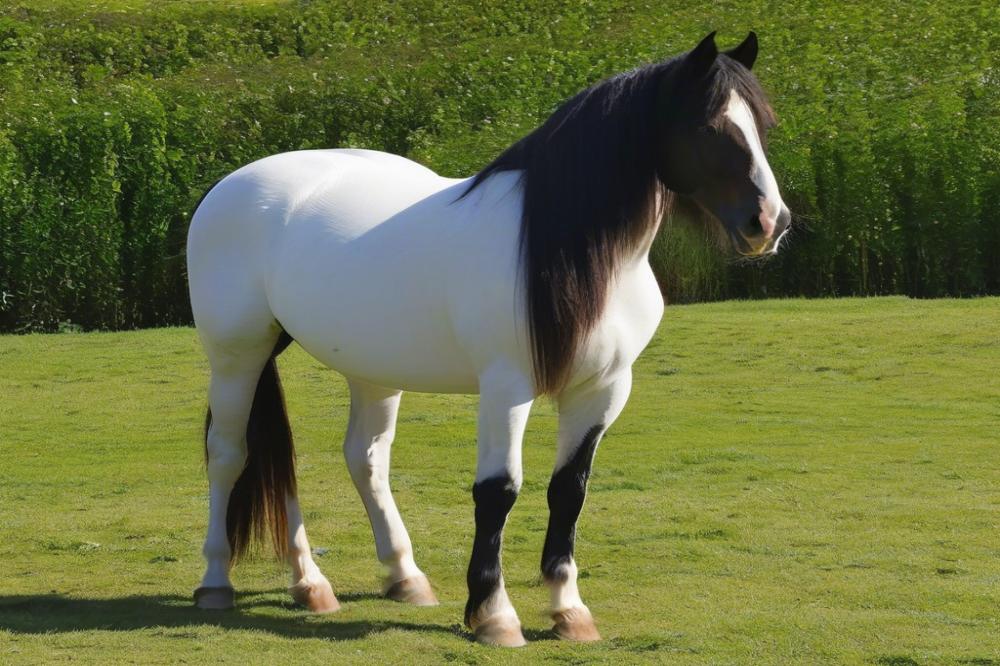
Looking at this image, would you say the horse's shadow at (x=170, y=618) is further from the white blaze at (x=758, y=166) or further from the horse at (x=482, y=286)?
the white blaze at (x=758, y=166)

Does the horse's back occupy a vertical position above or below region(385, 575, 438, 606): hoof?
above

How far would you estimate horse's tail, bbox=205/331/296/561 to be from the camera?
5.67 meters

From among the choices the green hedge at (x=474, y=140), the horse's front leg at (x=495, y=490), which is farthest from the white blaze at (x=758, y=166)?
the green hedge at (x=474, y=140)

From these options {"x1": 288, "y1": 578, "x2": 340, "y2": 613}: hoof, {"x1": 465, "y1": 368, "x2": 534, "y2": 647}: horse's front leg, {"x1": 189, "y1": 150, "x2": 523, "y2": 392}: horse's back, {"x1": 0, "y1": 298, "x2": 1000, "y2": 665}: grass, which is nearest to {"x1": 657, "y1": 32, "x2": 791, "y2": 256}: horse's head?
{"x1": 189, "y1": 150, "x2": 523, "y2": 392}: horse's back

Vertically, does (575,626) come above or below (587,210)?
below

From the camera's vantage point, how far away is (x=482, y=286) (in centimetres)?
470

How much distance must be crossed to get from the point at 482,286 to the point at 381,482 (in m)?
1.33

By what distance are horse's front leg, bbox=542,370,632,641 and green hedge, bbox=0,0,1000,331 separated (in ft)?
21.8

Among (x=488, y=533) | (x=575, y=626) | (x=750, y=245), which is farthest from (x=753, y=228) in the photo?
(x=575, y=626)

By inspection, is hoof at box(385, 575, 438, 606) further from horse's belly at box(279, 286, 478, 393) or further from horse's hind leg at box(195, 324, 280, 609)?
horse's belly at box(279, 286, 478, 393)

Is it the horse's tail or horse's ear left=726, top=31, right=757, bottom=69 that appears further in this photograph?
the horse's tail

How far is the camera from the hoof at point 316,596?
5.46 m

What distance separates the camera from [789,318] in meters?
13.3

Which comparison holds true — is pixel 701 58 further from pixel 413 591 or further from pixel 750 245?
pixel 413 591
